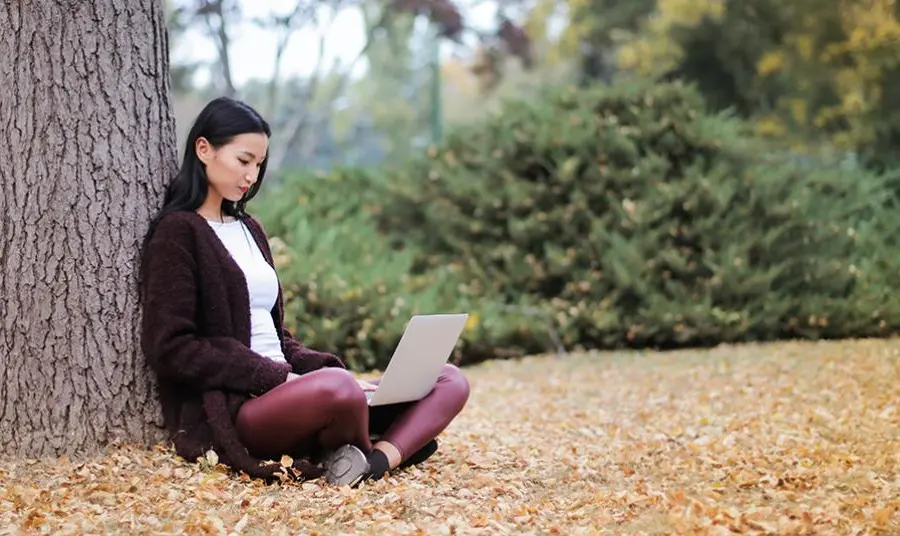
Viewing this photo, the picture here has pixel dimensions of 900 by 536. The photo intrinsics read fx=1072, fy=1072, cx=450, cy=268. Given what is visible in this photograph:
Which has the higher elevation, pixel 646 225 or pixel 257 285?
pixel 257 285

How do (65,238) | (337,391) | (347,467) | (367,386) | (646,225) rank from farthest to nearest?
(646,225) < (367,386) < (65,238) < (347,467) < (337,391)

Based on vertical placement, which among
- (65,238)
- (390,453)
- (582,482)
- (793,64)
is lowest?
(582,482)

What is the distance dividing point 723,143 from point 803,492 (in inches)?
241

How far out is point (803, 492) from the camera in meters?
3.83

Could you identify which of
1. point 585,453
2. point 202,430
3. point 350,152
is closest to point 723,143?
point 585,453

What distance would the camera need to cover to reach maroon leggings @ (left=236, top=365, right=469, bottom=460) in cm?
366

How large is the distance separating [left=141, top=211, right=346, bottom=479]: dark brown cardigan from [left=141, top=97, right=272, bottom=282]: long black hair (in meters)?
0.09

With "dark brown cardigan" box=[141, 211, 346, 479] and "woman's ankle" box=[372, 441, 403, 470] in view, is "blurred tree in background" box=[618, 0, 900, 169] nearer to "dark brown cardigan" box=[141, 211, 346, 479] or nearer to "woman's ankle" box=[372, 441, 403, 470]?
"woman's ankle" box=[372, 441, 403, 470]

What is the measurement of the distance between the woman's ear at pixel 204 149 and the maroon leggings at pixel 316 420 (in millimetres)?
882

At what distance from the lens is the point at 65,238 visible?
153 inches

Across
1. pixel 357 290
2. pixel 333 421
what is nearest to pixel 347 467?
pixel 333 421

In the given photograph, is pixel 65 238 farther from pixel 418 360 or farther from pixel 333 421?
pixel 418 360

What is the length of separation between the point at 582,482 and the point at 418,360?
82cm

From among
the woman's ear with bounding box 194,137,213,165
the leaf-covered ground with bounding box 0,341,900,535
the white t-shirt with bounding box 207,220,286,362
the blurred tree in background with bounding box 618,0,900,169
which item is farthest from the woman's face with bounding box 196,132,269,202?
the blurred tree in background with bounding box 618,0,900,169
